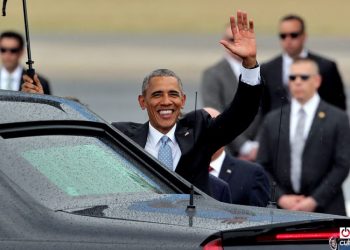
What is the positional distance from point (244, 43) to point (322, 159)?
15.6 ft

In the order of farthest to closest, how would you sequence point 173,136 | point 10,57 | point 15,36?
1. point 15,36
2. point 10,57
3. point 173,136

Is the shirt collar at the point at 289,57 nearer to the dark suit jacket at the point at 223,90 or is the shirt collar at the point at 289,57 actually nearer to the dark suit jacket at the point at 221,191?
the dark suit jacket at the point at 223,90

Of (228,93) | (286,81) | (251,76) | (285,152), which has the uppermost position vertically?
(251,76)

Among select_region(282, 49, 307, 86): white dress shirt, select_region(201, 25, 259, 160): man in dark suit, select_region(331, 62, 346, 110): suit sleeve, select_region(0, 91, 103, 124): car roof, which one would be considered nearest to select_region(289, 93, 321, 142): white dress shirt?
select_region(201, 25, 259, 160): man in dark suit

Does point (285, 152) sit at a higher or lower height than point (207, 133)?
lower

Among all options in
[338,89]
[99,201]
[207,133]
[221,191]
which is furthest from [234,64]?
[99,201]

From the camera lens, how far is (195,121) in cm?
910

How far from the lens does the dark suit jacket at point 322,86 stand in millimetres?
15258

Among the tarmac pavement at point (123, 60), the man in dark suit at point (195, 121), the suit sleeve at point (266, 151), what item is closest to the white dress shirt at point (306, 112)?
the suit sleeve at point (266, 151)

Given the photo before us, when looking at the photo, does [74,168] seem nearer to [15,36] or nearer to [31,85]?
[31,85]

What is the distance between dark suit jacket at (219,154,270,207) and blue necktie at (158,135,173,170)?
1.76m

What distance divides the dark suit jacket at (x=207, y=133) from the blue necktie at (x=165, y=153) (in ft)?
0.22

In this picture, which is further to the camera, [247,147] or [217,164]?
[247,147]

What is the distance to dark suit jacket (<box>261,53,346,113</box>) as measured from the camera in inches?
601
